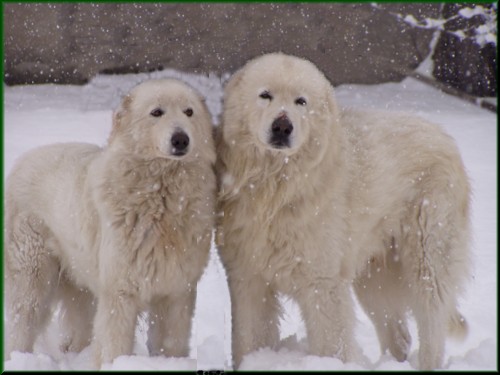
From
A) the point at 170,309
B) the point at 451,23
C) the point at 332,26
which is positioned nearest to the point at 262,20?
the point at 332,26

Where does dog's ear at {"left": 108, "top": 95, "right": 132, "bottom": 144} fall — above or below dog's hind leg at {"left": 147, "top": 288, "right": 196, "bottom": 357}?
above

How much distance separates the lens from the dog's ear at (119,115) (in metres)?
3.15

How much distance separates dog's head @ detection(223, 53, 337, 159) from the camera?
2906mm

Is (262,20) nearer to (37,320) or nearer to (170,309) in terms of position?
(170,309)

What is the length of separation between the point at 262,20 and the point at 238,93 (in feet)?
2.67

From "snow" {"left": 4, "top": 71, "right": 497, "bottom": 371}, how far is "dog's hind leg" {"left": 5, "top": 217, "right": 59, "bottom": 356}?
0.62ft

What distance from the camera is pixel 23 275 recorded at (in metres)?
3.53

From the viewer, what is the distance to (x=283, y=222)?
10.6 ft

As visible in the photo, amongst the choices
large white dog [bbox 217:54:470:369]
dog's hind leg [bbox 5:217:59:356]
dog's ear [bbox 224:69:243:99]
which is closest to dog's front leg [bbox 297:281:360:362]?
large white dog [bbox 217:54:470:369]

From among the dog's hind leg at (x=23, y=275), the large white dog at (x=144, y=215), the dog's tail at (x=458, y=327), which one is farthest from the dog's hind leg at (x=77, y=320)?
the dog's tail at (x=458, y=327)

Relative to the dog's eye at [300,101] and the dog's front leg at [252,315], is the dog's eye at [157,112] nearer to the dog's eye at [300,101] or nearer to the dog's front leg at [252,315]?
the dog's eye at [300,101]

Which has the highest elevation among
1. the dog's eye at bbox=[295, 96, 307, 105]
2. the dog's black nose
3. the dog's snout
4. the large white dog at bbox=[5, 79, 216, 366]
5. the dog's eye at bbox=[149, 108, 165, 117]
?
the dog's eye at bbox=[295, 96, 307, 105]

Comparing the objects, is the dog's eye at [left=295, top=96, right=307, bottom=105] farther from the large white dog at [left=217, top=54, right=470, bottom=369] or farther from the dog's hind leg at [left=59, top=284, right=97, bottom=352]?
the dog's hind leg at [left=59, top=284, right=97, bottom=352]

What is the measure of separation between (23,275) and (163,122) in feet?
4.35
